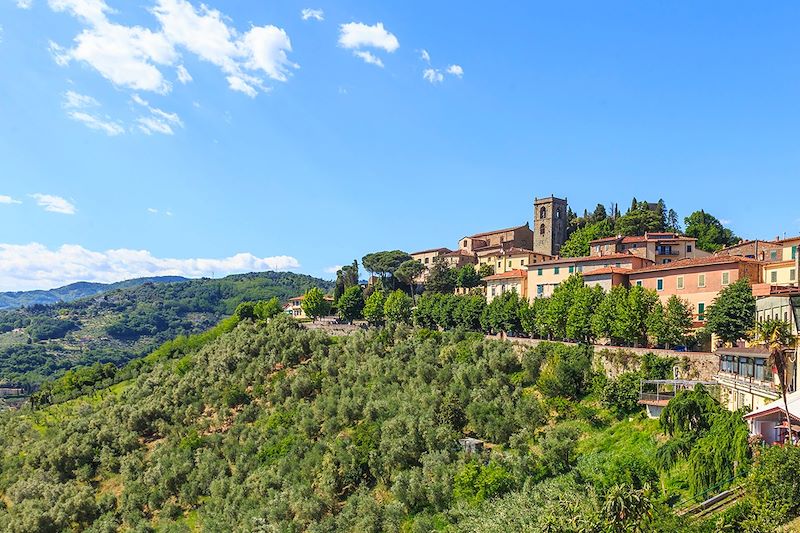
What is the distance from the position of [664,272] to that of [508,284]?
21.4 meters

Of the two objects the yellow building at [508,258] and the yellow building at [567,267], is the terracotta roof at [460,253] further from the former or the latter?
the yellow building at [567,267]

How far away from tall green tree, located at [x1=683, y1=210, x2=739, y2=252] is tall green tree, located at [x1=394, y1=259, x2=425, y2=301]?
3977 centimetres

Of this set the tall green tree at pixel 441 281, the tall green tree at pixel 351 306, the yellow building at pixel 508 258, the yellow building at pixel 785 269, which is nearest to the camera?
the yellow building at pixel 785 269

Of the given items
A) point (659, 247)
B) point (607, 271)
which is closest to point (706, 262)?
point (607, 271)

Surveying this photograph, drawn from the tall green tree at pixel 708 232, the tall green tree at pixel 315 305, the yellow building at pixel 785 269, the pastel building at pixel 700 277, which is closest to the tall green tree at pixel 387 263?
the tall green tree at pixel 315 305

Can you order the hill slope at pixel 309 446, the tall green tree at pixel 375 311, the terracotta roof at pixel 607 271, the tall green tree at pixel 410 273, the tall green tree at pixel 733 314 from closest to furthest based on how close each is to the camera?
1. the hill slope at pixel 309 446
2. the tall green tree at pixel 733 314
3. the terracotta roof at pixel 607 271
4. the tall green tree at pixel 375 311
5. the tall green tree at pixel 410 273

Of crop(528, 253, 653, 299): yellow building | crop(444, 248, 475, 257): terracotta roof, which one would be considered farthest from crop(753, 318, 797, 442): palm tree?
crop(444, 248, 475, 257): terracotta roof

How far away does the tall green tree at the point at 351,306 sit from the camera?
8925cm

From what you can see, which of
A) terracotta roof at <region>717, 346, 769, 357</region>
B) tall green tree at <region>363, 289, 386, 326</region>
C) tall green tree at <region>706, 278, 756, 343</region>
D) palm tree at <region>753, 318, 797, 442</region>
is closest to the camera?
palm tree at <region>753, 318, 797, 442</region>

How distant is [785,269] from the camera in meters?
46.8

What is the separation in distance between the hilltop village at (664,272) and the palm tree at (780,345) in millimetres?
460

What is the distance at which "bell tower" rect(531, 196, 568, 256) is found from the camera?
9388 centimetres

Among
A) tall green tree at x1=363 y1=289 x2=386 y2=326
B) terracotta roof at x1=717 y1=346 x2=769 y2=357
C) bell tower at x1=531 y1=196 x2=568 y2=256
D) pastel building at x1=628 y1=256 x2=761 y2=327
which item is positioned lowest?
terracotta roof at x1=717 y1=346 x2=769 y2=357

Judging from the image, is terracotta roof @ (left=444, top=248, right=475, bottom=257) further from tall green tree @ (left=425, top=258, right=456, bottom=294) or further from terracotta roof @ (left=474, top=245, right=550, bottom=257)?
tall green tree @ (left=425, top=258, right=456, bottom=294)
